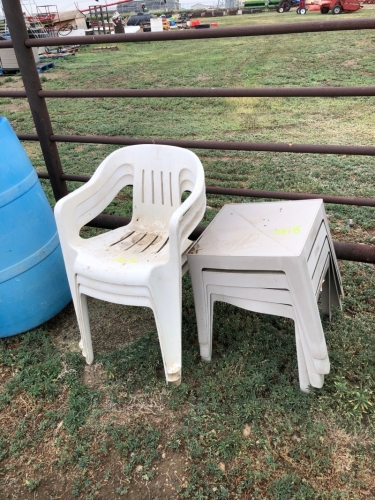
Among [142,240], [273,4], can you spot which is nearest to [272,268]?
[142,240]

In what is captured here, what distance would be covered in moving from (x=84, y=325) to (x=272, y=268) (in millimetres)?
908

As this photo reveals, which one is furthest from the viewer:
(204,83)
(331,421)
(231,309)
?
(204,83)

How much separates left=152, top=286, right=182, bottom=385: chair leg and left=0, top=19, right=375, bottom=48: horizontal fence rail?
1.16 meters

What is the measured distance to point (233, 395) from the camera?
5.58 ft

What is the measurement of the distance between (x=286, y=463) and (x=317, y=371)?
0.35 metres

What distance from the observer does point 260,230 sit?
1.68m

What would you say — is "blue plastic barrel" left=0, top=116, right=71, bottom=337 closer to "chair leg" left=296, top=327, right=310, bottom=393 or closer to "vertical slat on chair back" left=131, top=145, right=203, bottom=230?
"vertical slat on chair back" left=131, top=145, right=203, bottom=230

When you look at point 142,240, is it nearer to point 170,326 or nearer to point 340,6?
point 170,326

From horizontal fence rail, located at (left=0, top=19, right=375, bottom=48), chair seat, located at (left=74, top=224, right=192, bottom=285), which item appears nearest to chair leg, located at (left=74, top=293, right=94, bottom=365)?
chair seat, located at (left=74, top=224, right=192, bottom=285)

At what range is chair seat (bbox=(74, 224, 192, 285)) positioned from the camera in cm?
160

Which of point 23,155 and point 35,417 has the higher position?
→ point 23,155

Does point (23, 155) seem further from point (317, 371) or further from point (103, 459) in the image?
point (317, 371)

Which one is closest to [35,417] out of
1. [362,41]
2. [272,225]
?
[272,225]

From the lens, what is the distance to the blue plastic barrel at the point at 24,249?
1.89m
